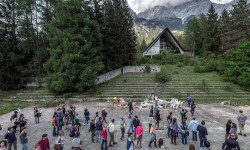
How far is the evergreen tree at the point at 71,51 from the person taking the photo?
96.3ft

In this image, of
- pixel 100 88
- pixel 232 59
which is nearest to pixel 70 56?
pixel 100 88

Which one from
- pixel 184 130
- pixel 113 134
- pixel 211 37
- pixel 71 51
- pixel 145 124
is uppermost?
pixel 211 37

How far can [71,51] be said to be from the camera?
30141 millimetres

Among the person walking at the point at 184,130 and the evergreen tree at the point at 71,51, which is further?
the evergreen tree at the point at 71,51

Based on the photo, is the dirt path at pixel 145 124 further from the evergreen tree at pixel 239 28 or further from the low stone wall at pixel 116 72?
the evergreen tree at pixel 239 28

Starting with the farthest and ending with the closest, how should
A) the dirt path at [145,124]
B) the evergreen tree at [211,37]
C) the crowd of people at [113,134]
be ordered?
Result: the evergreen tree at [211,37] < the dirt path at [145,124] < the crowd of people at [113,134]

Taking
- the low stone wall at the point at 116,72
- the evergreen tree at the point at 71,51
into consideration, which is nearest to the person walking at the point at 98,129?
the evergreen tree at the point at 71,51

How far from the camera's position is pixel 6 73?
34.5 m

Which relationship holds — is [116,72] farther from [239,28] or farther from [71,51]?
[239,28]

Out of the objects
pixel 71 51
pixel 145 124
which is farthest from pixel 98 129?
pixel 71 51

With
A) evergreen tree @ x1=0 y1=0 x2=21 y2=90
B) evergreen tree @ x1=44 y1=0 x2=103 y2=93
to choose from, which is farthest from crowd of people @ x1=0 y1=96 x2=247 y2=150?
evergreen tree @ x1=0 y1=0 x2=21 y2=90

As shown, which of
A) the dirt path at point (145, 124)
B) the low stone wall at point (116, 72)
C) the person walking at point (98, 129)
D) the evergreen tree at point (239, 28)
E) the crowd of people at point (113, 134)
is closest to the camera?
the crowd of people at point (113, 134)

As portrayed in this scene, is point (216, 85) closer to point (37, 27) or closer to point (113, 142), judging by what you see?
point (113, 142)

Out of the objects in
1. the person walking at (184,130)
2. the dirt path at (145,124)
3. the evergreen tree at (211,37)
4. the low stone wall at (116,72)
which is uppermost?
the evergreen tree at (211,37)
